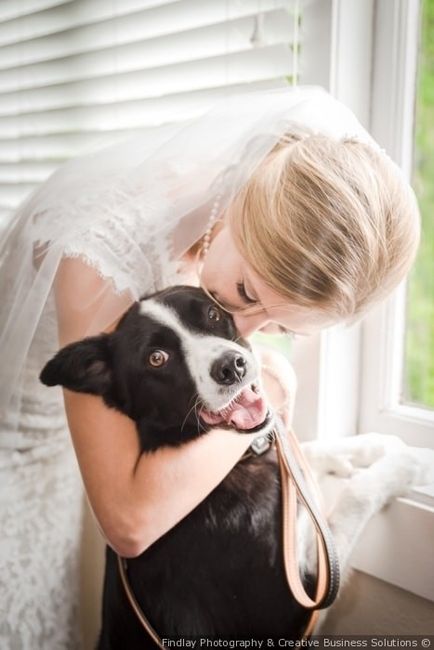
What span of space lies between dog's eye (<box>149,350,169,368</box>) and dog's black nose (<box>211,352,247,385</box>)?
0.17 feet

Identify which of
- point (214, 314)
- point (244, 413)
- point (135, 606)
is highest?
point (214, 314)

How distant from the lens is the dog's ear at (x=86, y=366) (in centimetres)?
69

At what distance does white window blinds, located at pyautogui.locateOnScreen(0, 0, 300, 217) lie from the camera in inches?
35.0

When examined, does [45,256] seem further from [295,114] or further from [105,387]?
[295,114]

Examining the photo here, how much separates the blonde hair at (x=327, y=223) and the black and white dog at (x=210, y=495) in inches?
3.6

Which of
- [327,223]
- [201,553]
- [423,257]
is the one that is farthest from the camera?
[423,257]

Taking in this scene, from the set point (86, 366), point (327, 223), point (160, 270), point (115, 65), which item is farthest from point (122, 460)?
point (115, 65)

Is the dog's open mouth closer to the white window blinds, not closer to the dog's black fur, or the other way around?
the dog's black fur

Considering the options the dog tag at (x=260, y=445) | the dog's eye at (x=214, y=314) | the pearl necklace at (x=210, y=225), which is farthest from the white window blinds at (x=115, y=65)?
the dog tag at (x=260, y=445)

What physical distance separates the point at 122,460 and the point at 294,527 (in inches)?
9.0

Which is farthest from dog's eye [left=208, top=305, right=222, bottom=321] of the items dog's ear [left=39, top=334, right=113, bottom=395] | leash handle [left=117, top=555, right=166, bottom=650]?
leash handle [left=117, top=555, right=166, bottom=650]

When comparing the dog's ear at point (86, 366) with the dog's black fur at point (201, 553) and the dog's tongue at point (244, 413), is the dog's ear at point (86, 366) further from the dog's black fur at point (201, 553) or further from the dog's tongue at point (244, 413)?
the dog's tongue at point (244, 413)

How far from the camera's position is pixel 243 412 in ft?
2.31

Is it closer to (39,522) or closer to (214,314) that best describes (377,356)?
(214,314)
